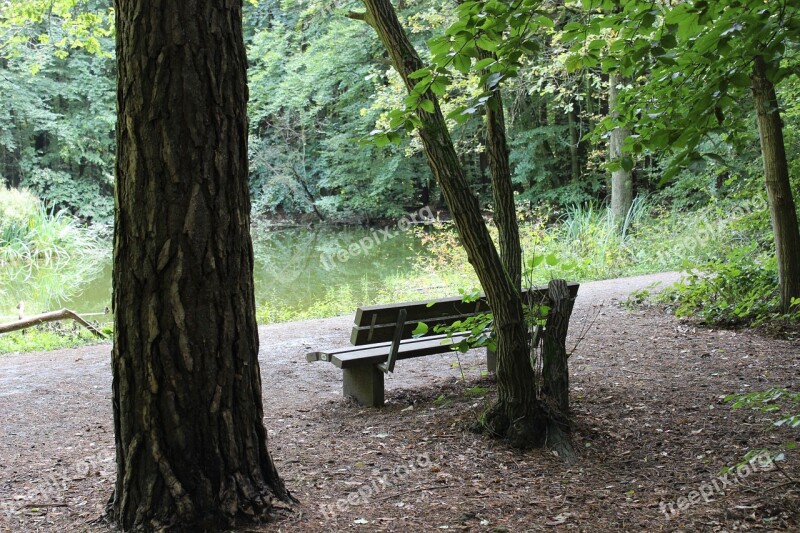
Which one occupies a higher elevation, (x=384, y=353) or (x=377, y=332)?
(x=377, y=332)

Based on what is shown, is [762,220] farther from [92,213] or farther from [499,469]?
[92,213]

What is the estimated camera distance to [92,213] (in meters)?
28.3

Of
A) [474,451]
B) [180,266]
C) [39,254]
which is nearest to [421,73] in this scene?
[180,266]

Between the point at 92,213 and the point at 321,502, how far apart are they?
28.3m

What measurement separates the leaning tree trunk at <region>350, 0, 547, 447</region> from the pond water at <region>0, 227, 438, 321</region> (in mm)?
9395

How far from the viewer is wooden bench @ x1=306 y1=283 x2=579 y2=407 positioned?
4.82 metres

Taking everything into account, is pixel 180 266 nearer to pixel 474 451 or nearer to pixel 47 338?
pixel 474 451

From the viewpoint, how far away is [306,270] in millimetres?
18266

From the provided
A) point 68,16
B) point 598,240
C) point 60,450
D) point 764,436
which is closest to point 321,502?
point 60,450

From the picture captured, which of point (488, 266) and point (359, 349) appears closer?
point (488, 266)

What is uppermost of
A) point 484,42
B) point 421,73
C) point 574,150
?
point 574,150

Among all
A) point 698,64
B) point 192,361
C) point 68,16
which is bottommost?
point 192,361

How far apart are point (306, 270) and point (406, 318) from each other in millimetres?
13601

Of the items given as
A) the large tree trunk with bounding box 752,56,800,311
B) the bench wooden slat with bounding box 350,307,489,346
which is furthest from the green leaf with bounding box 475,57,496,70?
the large tree trunk with bounding box 752,56,800,311
